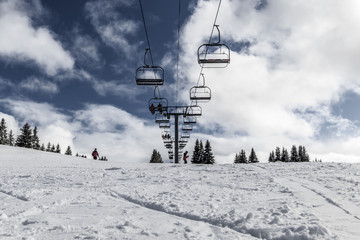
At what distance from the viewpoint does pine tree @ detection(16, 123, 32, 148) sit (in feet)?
279

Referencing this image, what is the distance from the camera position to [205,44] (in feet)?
35.4

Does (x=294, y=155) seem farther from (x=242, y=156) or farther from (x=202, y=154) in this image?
(x=202, y=154)

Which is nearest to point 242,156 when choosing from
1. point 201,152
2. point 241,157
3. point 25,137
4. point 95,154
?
point 241,157

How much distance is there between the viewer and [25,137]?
282 ft

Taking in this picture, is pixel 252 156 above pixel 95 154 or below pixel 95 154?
above

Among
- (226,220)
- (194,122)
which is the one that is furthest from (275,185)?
(194,122)

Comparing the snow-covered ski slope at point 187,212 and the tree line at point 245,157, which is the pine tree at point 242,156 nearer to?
the tree line at point 245,157

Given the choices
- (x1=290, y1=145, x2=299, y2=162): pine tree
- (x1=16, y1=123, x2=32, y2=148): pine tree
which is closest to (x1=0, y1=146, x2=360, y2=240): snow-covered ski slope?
(x1=16, y1=123, x2=32, y2=148): pine tree

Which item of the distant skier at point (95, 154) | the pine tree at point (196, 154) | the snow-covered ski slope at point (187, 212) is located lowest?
the snow-covered ski slope at point (187, 212)

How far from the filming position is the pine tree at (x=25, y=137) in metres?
85.2

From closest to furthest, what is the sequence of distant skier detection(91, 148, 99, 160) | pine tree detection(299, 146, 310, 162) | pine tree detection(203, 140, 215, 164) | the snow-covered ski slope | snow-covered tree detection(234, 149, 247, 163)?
the snow-covered ski slope
distant skier detection(91, 148, 99, 160)
pine tree detection(203, 140, 215, 164)
snow-covered tree detection(234, 149, 247, 163)
pine tree detection(299, 146, 310, 162)

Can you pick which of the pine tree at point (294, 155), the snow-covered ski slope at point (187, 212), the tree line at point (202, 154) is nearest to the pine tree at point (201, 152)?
the tree line at point (202, 154)

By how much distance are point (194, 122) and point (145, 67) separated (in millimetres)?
13248

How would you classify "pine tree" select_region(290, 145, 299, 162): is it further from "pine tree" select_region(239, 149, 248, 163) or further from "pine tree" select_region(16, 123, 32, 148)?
"pine tree" select_region(16, 123, 32, 148)
